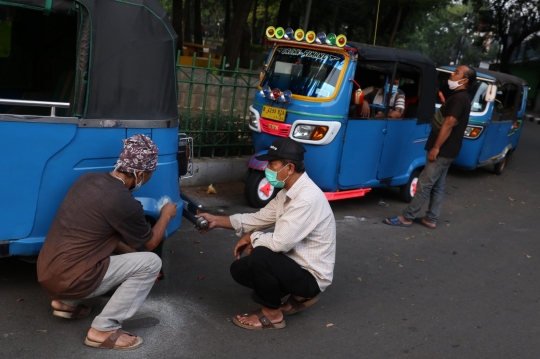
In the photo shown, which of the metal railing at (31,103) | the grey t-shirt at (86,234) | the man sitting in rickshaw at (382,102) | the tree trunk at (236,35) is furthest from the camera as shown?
Result: the tree trunk at (236,35)

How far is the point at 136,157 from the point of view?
3.62 metres

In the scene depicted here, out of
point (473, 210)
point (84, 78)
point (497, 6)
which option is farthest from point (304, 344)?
point (497, 6)

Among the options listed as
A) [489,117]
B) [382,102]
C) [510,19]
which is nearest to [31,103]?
[382,102]

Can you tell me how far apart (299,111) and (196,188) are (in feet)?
6.10

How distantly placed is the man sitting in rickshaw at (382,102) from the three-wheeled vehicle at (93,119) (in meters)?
3.61

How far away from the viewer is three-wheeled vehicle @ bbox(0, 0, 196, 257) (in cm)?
374

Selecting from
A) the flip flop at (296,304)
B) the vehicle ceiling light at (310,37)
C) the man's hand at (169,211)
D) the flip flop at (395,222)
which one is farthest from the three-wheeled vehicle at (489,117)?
the man's hand at (169,211)

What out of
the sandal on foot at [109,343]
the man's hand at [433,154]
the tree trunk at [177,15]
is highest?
the tree trunk at [177,15]

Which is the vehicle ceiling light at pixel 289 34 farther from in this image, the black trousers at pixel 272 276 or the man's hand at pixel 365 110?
the black trousers at pixel 272 276

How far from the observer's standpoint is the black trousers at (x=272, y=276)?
391 cm

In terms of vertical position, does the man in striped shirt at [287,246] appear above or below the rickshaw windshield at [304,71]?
below

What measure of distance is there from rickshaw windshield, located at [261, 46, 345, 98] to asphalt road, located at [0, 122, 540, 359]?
5.15 feet

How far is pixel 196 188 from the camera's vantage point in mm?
7848

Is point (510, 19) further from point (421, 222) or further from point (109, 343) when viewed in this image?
point (109, 343)
